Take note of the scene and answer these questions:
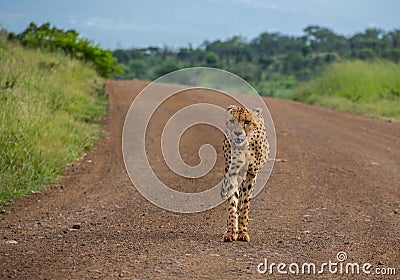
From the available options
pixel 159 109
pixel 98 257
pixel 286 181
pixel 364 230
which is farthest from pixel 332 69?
pixel 98 257

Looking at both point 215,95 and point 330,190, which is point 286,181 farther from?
point 215,95

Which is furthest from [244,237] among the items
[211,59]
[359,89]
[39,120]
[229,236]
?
[211,59]

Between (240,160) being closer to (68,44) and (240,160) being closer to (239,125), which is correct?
(239,125)

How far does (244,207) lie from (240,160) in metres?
0.48

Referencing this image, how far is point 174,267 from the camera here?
5734 mm

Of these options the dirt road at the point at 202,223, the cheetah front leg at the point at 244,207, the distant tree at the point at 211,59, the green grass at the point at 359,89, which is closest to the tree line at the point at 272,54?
the distant tree at the point at 211,59

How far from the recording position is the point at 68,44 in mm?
23938

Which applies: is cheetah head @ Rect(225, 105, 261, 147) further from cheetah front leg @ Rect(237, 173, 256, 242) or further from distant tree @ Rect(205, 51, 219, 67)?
distant tree @ Rect(205, 51, 219, 67)

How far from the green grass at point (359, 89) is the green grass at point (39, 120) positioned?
694cm

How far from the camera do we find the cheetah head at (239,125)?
6.24 meters

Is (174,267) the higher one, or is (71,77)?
(71,77)

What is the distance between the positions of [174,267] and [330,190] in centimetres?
398

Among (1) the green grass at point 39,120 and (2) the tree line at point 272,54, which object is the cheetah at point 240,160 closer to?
(1) the green grass at point 39,120

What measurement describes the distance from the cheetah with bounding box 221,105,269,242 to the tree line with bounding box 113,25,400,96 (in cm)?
2893
